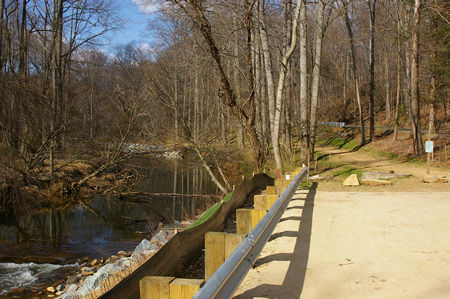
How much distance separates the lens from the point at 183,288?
9.53ft

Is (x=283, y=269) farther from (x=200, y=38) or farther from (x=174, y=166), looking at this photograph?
(x=174, y=166)

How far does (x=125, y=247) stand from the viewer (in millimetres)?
11539

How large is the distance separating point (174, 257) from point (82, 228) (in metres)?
9.62

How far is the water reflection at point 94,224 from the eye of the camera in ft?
37.3

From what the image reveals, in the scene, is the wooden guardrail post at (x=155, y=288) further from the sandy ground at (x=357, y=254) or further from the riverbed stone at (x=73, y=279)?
the riverbed stone at (x=73, y=279)

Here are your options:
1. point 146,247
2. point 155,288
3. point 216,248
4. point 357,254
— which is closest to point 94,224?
point 146,247

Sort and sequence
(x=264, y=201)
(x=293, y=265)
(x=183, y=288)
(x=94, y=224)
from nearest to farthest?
(x=183, y=288) < (x=293, y=265) < (x=264, y=201) < (x=94, y=224)

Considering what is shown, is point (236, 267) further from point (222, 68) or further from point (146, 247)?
point (222, 68)

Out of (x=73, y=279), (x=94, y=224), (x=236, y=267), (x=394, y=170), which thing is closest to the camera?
(x=236, y=267)

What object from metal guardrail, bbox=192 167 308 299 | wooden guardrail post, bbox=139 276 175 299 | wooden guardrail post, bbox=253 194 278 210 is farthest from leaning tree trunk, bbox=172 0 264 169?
wooden guardrail post, bbox=139 276 175 299

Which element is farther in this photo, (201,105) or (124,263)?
(201,105)

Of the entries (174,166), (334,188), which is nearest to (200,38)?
(334,188)

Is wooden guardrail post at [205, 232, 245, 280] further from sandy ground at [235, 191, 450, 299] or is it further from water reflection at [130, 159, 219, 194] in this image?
water reflection at [130, 159, 219, 194]

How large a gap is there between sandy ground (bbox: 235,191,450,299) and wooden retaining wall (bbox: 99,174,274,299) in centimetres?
98
